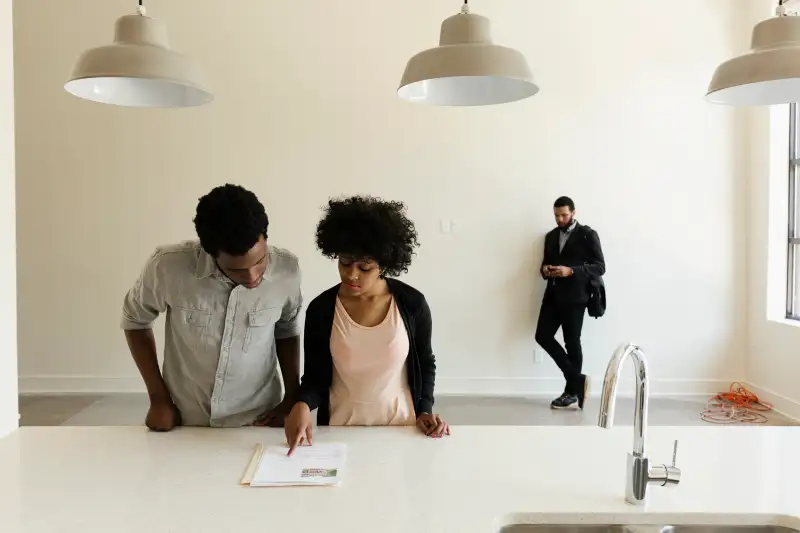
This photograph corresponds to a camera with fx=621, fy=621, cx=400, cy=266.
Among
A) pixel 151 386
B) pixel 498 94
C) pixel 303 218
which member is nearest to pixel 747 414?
pixel 303 218

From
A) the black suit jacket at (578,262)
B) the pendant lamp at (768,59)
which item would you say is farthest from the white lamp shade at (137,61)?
the black suit jacket at (578,262)

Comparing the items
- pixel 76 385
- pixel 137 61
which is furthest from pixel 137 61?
pixel 76 385

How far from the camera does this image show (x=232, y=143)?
206 inches

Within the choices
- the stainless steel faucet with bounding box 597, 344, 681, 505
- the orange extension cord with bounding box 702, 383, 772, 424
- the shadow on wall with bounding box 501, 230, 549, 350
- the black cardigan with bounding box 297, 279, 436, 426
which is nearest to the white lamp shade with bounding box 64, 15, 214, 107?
the black cardigan with bounding box 297, 279, 436, 426

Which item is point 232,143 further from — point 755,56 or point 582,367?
point 755,56

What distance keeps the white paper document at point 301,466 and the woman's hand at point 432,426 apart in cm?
24

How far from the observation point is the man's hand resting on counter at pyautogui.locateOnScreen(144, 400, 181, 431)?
1738 millimetres

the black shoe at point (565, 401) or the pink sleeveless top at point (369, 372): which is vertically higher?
the pink sleeveless top at point (369, 372)

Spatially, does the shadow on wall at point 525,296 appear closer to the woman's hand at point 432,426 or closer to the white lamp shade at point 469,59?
the woman's hand at point 432,426

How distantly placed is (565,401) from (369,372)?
11.6 feet

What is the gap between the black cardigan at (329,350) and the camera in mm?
1820

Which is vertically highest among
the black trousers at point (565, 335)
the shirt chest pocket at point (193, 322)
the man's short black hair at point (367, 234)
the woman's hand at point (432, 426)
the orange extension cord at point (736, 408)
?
the man's short black hair at point (367, 234)

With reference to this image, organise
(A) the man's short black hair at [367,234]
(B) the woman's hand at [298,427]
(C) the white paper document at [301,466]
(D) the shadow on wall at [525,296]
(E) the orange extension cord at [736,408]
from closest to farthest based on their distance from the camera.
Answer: (C) the white paper document at [301,466], (B) the woman's hand at [298,427], (A) the man's short black hair at [367,234], (E) the orange extension cord at [736,408], (D) the shadow on wall at [525,296]

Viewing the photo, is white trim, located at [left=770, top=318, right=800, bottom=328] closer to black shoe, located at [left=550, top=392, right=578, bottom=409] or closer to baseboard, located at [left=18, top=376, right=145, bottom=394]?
black shoe, located at [left=550, top=392, right=578, bottom=409]
